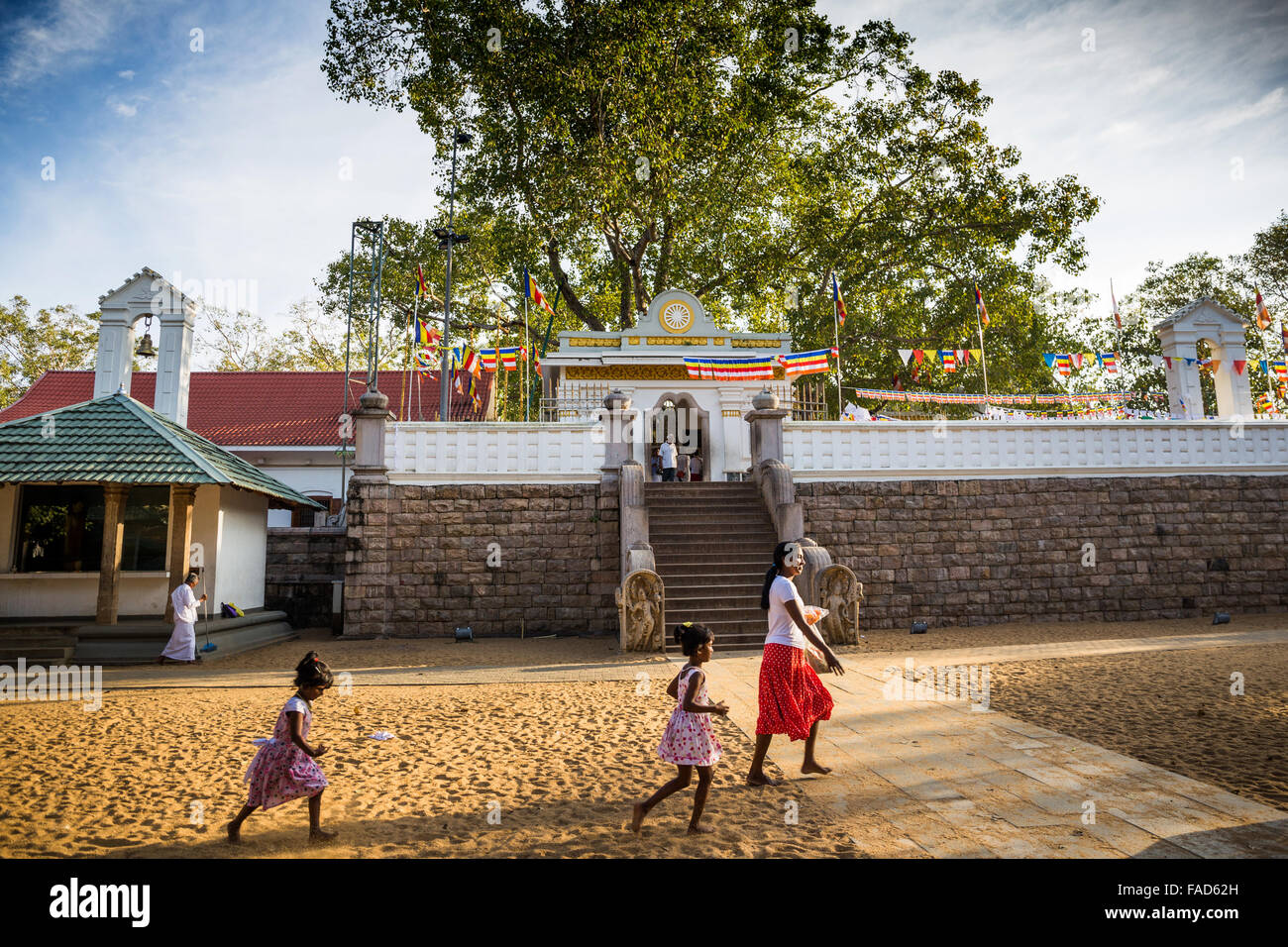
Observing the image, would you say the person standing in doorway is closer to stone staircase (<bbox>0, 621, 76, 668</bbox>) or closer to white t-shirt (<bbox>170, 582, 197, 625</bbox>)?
white t-shirt (<bbox>170, 582, 197, 625</bbox>)

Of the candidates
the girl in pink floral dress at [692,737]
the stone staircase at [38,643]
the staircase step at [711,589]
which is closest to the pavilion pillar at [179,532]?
the stone staircase at [38,643]

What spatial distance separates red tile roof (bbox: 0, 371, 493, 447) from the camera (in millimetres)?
23828

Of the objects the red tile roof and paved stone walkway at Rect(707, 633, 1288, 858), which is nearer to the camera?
paved stone walkway at Rect(707, 633, 1288, 858)

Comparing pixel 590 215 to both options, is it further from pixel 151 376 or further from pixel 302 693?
pixel 302 693

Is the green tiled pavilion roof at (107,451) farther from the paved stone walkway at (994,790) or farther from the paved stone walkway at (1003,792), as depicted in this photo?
the paved stone walkway at (1003,792)

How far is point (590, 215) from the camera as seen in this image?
2139 centimetres

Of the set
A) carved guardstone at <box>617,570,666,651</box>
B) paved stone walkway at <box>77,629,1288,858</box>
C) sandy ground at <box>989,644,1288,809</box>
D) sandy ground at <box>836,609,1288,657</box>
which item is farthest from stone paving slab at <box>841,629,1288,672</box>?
carved guardstone at <box>617,570,666,651</box>

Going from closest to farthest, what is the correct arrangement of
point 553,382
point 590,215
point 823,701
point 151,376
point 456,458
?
point 823,701 → point 456,458 → point 553,382 → point 590,215 → point 151,376

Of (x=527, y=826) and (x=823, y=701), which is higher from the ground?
(x=823, y=701)

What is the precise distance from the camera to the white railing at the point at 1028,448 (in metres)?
13.9

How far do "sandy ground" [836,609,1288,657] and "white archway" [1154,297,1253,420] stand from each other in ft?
15.9

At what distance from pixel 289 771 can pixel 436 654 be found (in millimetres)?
7019
